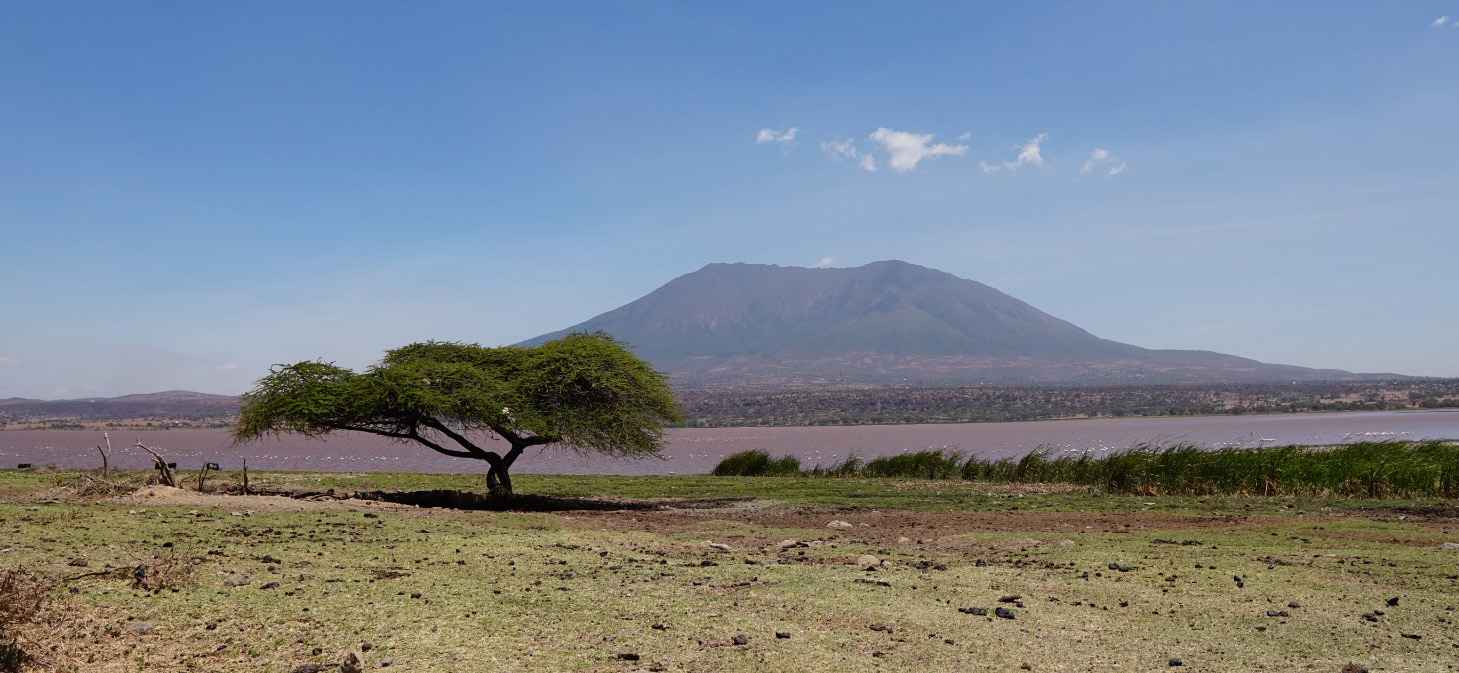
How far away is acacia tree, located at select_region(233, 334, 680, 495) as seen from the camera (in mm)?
23047

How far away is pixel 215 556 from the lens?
1189 cm

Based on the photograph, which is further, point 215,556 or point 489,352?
point 489,352

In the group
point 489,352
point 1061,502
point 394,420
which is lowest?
point 1061,502

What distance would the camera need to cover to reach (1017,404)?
159 m

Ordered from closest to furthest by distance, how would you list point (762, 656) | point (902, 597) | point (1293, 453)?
point (762, 656) < point (902, 597) < point (1293, 453)

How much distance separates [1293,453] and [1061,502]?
7.38m

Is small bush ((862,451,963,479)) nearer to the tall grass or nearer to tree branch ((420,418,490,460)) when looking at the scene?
the tall grass

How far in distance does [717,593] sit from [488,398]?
44.2ft

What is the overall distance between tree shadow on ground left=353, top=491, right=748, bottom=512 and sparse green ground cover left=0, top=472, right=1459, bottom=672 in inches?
165

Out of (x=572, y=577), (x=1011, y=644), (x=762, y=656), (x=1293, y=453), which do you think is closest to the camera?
(x=762, y=656)

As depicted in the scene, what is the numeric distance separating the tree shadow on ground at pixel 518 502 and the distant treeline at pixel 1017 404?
102484 millimetres

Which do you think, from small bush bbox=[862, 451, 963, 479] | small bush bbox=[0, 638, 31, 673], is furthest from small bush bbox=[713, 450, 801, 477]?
small bush bbox=[0, 638, 31, 673]

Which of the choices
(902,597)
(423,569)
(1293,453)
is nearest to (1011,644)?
(902,597)

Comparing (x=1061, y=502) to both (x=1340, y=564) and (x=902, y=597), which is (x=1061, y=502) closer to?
(x=1340, y=564)
